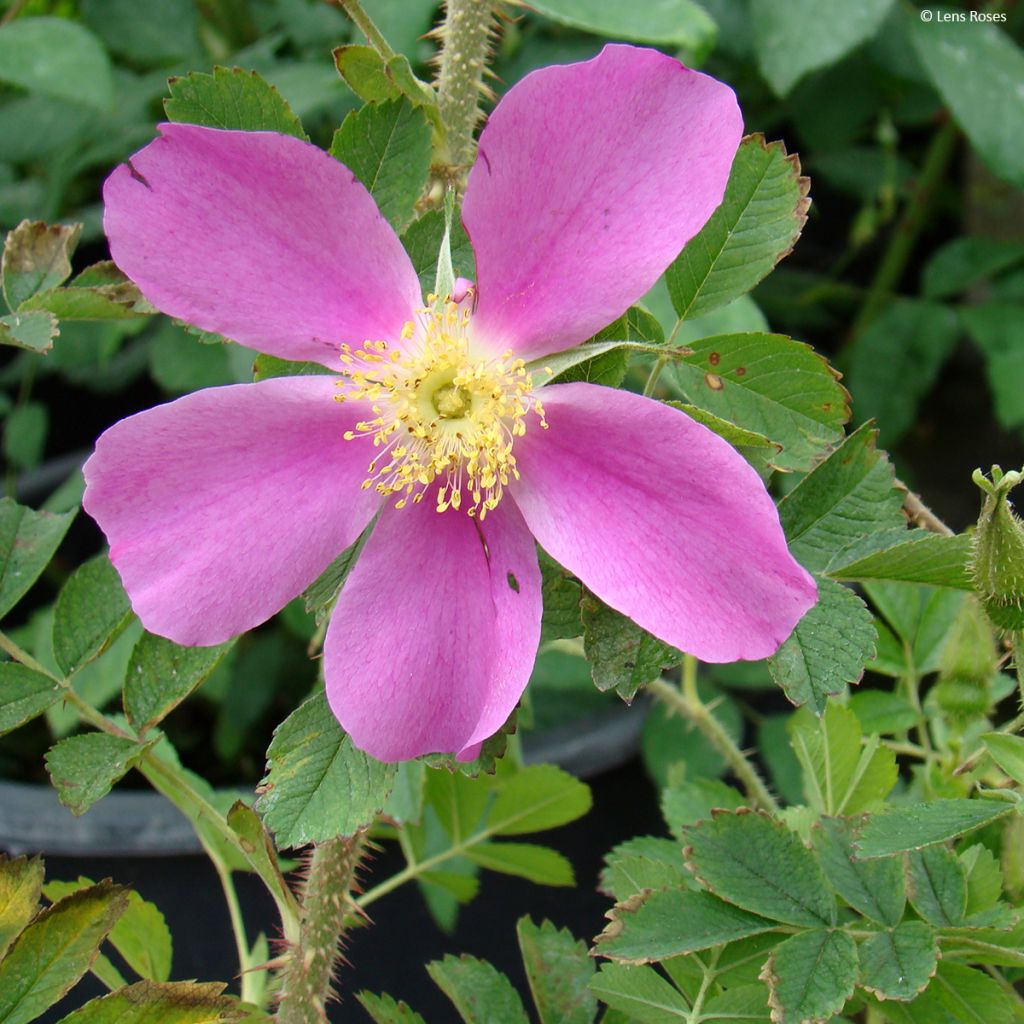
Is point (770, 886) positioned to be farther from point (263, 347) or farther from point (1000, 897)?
point (263, 347)

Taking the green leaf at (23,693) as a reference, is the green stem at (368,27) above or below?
above

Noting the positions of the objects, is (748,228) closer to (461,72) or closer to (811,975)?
(461,72)

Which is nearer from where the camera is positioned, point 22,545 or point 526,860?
point 22,545

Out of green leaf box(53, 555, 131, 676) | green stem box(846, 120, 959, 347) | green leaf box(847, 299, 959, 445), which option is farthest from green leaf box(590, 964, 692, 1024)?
green stem box(846, 120, 959, 347)

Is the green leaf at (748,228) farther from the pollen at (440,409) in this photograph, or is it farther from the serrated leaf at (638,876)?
the serrated leaf at (638,876)

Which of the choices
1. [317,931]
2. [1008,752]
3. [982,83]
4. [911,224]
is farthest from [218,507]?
[911,224]

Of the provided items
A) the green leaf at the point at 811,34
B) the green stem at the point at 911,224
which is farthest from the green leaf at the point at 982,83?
the green stem at the point at 911,224
